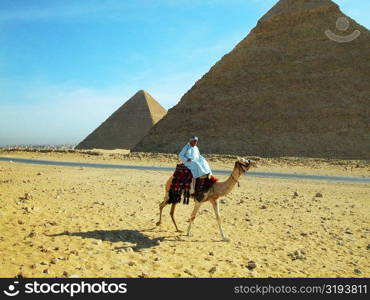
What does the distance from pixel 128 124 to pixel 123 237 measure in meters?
85.2

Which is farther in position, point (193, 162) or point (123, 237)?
point (193, 162)

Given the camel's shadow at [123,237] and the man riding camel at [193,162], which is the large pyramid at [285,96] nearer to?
the man riding camel at [193,162]

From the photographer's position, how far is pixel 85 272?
16.1ft

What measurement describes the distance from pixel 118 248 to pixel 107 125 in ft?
301

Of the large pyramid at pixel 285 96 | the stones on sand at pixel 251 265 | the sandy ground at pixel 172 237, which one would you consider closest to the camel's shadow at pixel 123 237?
the sandy ground at pixel 172 237

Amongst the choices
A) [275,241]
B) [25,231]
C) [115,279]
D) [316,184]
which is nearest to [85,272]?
[115,279]

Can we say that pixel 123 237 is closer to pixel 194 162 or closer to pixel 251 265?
pixel 194 162

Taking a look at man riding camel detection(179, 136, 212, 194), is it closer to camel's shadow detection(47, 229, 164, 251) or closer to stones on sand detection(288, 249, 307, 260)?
camel's shadow detection(47, 229, 164, 251)

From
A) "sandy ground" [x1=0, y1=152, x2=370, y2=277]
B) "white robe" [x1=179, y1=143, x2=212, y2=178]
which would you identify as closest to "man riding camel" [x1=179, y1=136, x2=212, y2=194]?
"white robe" [x1=179, y1=143, x2=212, y2=178]

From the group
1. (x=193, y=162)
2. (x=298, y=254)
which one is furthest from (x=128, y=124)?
(x=298, y=254)

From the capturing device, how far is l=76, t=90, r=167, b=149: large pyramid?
8794cm

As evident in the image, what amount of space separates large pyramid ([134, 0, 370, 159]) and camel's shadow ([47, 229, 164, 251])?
3351 centimetres

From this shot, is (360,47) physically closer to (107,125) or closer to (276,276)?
(276,276)

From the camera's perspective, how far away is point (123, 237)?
6.99 metres
